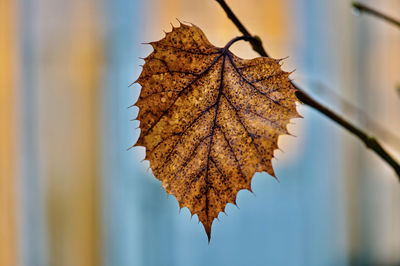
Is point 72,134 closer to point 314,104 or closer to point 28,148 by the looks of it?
point 28,148

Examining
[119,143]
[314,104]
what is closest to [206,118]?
[314,104]

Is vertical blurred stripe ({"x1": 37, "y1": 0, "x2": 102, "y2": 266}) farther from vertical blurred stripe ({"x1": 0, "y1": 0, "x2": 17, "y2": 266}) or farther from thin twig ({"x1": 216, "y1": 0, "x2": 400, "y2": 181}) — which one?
thin twig ({"x1": 216, "y1": 0, "x2": 400, "y2": 181})

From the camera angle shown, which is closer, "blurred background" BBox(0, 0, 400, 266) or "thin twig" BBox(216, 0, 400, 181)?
"thin twig" BBox(216, 0, 400, 181)

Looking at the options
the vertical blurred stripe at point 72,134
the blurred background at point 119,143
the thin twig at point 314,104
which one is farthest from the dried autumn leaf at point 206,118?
the vertical blurred stripe at point 72,134

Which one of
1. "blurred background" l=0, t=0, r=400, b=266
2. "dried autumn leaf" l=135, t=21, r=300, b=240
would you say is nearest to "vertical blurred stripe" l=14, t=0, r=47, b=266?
"blurred background" l=0, t=0, r=400, b=266

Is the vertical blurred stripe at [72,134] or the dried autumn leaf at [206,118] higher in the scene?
the vertical blurred stripe at [72,134]

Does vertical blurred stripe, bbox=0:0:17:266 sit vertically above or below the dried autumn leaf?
above

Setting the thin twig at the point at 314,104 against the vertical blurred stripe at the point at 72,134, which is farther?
the vertical blurred stripe at the point at 72,134

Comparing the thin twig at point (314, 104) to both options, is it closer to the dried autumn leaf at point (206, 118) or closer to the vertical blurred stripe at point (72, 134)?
the dried autumn leaf at point (206, 118)
